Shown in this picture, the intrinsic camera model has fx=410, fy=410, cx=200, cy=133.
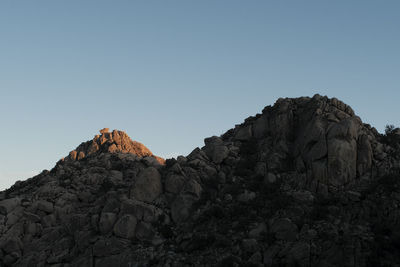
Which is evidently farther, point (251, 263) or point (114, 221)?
point (114, 221)

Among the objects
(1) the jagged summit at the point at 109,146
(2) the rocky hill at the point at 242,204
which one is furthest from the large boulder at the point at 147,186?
(1) the jagged summit at the point at 109,146

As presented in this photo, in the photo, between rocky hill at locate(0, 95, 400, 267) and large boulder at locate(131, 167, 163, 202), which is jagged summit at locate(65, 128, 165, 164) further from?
large boulder at locate(131, 167, 163, 202)

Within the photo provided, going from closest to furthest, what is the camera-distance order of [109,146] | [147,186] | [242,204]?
1. [242,204]
2. [147,186]
3. [109,146]

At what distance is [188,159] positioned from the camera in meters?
55.5

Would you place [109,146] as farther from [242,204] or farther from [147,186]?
[242,204]

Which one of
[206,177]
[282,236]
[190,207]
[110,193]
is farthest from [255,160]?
[110,193]

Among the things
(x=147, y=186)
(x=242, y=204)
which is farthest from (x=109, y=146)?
(x=242, y=204)

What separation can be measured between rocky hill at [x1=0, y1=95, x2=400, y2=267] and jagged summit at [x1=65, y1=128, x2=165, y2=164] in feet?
32.8

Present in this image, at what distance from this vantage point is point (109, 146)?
69.6 m

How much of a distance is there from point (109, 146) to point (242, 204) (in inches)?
1229

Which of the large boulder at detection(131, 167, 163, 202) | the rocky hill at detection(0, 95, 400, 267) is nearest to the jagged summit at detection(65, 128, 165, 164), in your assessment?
the rocky hill at detection(0, 95, 400, 267)

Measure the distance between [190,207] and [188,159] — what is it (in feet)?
30.5

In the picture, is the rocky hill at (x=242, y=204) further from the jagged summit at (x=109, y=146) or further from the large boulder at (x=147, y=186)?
the jagged summit at (x=109, y=146)

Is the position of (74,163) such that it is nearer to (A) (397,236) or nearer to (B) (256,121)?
(B) (256,121)
